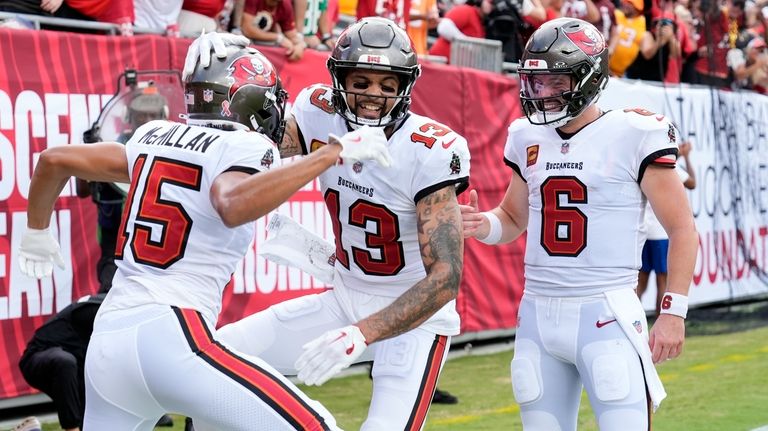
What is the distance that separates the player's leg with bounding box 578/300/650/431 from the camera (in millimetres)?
4070

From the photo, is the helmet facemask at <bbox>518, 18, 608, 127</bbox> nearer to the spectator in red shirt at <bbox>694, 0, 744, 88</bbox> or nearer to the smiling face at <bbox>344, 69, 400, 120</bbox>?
the smiling face at <bbox>344, 69, 400, 120</bbox>

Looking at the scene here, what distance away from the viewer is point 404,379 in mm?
4098

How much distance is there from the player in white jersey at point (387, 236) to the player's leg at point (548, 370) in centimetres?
28

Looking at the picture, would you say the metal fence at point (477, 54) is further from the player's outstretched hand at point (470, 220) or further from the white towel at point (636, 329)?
the white towel at point (636, 329)

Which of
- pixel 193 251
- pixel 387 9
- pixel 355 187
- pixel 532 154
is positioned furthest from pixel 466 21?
pixel 193 251

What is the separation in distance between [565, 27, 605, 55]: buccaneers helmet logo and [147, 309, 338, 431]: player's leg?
1.71m

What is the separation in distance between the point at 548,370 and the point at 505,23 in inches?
268

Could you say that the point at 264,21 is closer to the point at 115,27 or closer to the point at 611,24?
the point at 115,27

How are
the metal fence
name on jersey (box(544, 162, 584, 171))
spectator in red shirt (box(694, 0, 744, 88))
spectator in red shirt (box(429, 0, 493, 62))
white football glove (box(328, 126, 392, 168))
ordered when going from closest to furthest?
1. white football glove (box(328, 126, 392, 168))
2. name on jersey (box(544, 162, 584, 171))
3. the metal fence
4. spectator in red shirt (box(429, 0, 493, 62))
5. spectator in red shirt (box(694, 0, 744, 88))

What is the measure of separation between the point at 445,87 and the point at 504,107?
93 centimetres

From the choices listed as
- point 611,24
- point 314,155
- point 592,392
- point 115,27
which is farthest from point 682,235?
point 611,24

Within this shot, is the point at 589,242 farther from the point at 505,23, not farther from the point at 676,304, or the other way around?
the point at 505,23

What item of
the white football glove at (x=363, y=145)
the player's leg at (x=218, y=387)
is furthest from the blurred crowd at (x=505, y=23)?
the player's leg at (x=218, y=387)

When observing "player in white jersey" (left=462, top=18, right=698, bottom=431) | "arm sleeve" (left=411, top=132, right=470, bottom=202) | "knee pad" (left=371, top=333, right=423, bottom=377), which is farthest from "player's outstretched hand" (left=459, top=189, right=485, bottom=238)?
"knee pad" (left=371, top=333, right=423, bottom=377)
